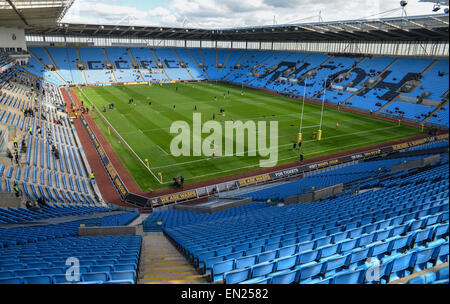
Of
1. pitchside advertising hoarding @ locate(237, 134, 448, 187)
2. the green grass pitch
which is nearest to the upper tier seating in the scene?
the green grass pitch

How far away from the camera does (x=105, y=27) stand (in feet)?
242

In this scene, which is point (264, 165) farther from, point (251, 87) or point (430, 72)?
point (251, 87)

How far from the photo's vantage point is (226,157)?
30.1m

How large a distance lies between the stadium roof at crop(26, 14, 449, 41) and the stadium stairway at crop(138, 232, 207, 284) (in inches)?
→ 897

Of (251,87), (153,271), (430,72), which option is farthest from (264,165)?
(251,87)

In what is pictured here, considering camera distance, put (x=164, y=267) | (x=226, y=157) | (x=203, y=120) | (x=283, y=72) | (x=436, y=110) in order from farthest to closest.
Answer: (x=283, y=72) → (x=436, y=110) → (x=203, y=120) → (x=226, y=157) → (x=164, y=267)

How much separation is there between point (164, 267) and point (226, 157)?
22305 millimetres

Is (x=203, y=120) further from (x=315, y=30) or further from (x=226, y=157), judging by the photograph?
(x=315, y=30)

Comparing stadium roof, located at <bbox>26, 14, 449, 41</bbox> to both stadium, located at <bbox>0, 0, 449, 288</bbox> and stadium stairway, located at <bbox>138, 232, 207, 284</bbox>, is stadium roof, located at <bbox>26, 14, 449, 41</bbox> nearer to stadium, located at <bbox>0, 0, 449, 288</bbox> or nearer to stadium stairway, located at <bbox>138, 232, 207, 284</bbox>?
stadium, located at <bbox>0, 0, 449, 288</bbox>

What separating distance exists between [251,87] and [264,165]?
49.2 m

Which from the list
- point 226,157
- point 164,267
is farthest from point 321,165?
point 164,267

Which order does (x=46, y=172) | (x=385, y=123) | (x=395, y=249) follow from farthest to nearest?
(x=385, y=123), (x=46, y=172), (x=395, y=249)

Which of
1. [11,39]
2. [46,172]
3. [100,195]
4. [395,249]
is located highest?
[11,39]

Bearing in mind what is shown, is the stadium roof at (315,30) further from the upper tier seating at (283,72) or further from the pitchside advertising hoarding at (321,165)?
the pitchside advertising hoarding at (321,165)
